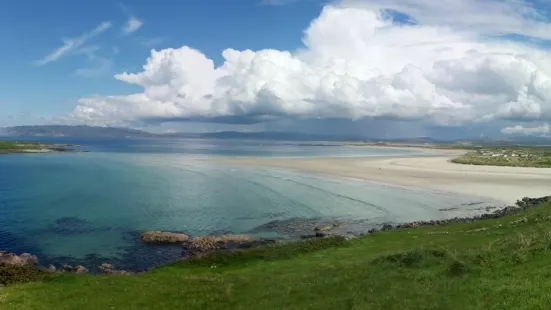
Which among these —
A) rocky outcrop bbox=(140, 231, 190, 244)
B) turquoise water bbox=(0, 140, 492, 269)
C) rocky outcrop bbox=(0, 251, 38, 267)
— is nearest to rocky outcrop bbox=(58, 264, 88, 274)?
turquoise water bbox=(0, 140, 492, 269)

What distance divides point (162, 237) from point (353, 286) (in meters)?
36.6

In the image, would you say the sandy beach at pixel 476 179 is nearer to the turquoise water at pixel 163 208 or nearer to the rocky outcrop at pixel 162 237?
the turquoise water at pixel 163 208

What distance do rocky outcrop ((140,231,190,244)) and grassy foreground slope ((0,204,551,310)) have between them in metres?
15.8

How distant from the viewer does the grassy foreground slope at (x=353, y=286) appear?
1747cm

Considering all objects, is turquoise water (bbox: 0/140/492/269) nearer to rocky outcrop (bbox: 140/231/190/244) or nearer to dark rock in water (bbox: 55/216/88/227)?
dark rock in water (bbox: 55/216/88/227)

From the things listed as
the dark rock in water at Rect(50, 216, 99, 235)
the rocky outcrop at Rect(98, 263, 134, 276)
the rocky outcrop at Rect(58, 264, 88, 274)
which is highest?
the dark rock in water at Rect(50, 216, 99, 235)

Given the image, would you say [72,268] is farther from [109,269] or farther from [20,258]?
[20,258]

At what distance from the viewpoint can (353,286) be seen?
22188mm

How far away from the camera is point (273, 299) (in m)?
22.3

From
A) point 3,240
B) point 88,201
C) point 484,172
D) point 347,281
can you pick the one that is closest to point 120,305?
point 347,281

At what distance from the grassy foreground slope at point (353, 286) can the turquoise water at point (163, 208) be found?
17.1 m

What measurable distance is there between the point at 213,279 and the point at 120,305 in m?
7.38

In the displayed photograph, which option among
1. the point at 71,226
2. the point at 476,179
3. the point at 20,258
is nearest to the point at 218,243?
the point at 20,258

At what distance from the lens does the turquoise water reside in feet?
168
